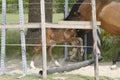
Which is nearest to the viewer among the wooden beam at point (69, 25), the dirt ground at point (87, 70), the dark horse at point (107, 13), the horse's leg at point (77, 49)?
the wooden beam at point (69, 25)

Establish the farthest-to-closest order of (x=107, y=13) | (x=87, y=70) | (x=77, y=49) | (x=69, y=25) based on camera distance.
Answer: (x=77, y=49)
(x=107, y=13)
(x=87, y=70)
(x=69, y=25)

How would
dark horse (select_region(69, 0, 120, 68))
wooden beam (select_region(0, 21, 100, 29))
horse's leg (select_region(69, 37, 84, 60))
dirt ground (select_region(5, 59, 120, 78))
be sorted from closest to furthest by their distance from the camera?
wooden beam (select_region(0, 21, 100, 29)) → dirt ground (select_region(5, 59, 120, 78)) → dark horse (select_region(69, 0, 120, 68)) → horse's leg (select_region(69, 37, 84, 60))

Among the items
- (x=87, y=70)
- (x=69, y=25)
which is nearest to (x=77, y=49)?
(x=87, y=70)

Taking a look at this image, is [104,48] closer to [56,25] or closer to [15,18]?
[56,25]

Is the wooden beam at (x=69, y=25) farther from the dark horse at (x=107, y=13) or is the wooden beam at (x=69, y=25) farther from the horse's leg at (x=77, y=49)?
the horse's leg at (x=77, y=49)

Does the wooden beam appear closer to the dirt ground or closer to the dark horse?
the dirt ground

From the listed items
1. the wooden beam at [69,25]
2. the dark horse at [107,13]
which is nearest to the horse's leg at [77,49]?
the dark horse at [107,13]

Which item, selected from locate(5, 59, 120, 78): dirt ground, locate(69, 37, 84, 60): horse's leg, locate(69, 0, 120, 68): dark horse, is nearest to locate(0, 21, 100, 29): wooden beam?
locate(5, 59, 120, 78): dirt ground

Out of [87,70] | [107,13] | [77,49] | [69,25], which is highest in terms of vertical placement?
[107,13]

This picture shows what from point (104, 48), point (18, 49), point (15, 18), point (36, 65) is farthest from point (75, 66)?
point (15, 18)

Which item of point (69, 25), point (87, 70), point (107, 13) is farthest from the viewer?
point (107, 13)

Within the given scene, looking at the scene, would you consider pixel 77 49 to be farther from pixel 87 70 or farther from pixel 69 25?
pixel 69 25

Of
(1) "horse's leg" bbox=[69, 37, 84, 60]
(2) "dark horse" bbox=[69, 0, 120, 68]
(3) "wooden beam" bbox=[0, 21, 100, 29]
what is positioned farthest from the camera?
(1) "horse's leg" bbox=[69, 37, 84, 60]

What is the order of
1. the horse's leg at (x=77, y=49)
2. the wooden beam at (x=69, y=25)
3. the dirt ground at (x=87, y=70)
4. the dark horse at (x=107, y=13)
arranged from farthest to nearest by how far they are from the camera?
the horse's leg at (x=77, y=49) < the dark horse at (x=107, y=13) < the dirt ground at (x=87, y=70) < the wooden beam at (x=69, y=25)
